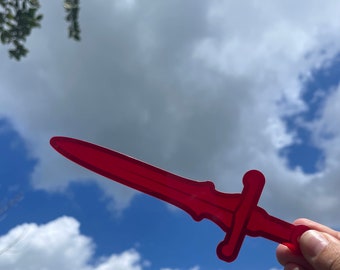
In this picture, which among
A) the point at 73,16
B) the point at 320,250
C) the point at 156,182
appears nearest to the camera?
the point at 320,250

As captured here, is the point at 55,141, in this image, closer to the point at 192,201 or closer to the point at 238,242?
the point at 192,201

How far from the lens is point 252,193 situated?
2320 mm

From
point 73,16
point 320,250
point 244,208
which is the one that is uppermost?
point 73,16

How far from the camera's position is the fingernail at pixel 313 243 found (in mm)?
2113

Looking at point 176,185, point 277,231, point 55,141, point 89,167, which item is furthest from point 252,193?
point 55,141

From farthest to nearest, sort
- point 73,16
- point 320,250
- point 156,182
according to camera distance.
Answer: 1. point 73,16
2. point 156,182
3. point 320,250

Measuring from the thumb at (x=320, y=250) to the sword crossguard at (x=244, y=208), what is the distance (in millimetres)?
270

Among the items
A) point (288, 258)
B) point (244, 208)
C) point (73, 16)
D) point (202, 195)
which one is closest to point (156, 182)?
point (202, 195)

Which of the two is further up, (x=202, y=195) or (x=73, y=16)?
(x=73, y=16)

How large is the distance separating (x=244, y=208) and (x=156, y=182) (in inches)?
17.2

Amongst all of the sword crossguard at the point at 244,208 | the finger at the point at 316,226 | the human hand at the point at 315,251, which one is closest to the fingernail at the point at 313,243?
the human hand at the point at 315,251

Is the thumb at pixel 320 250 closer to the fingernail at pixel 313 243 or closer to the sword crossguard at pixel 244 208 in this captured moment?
the fingernail at pixel 313 243

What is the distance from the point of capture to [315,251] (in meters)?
2.12

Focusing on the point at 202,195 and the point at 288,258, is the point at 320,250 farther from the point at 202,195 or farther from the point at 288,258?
the point at 202,195
